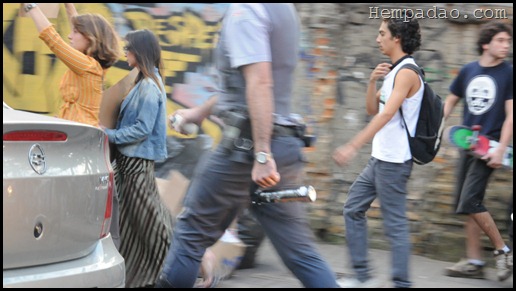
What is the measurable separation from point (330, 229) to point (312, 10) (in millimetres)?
1818

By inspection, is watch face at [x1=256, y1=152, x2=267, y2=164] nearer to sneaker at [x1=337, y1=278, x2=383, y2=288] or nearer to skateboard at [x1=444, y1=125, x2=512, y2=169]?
sneaker at [x1=337, y1=278, x2=383, y2=288]

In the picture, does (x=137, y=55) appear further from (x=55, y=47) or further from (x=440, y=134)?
(x=440, y=134)

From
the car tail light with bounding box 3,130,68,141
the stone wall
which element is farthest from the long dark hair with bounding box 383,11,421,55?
the car tail light with bounding box 3,130,68,141

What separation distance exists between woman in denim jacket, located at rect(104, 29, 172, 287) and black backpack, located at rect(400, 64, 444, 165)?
1678 mm

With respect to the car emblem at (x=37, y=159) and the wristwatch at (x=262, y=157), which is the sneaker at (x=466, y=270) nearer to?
the wristwatch at (x=262, y=157)

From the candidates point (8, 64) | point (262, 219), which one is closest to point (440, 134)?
point (262, 219)

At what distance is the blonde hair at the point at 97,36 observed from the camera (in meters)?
5.77

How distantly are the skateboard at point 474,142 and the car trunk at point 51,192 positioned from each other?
2.49m

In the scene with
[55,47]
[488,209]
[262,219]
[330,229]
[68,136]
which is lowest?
[330,229]

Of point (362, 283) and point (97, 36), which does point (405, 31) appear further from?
point (97, 36)

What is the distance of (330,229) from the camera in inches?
285

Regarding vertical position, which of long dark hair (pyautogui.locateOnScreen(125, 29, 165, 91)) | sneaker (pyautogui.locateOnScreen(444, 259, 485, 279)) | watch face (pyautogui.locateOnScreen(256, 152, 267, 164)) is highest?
long dark hair (pyautogui.locateOnScreen(125, 29, 165, 91))

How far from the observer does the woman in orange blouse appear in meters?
5.52

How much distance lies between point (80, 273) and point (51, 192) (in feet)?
1.53
